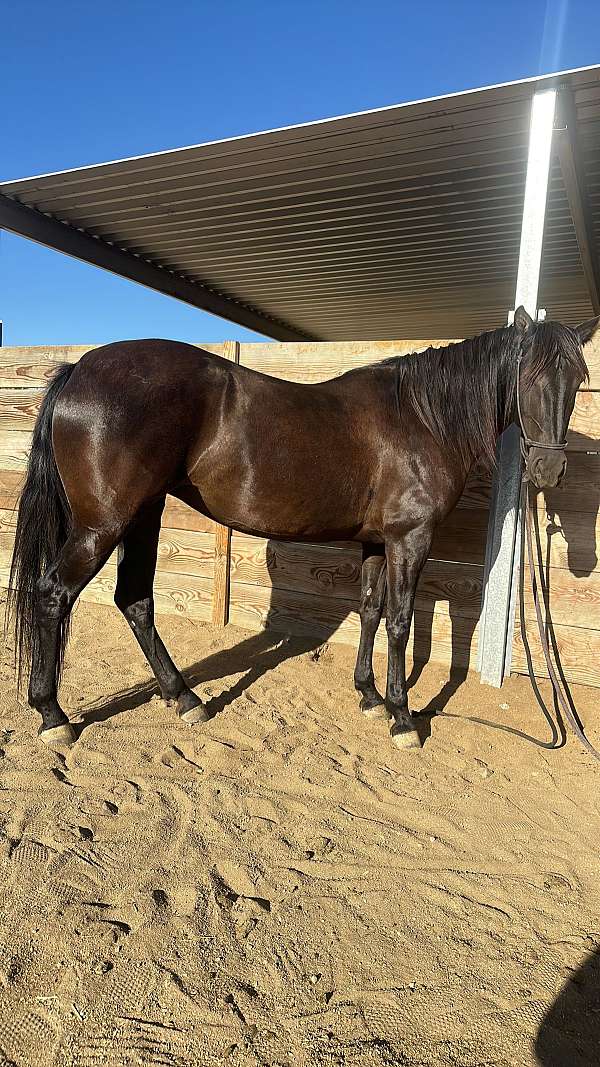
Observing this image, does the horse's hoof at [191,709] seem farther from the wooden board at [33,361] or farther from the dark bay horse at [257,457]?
the wooden board at [33,361]

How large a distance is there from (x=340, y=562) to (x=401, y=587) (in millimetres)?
1082

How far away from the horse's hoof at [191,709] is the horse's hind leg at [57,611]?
0.51 m

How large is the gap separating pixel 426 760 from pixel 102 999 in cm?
169

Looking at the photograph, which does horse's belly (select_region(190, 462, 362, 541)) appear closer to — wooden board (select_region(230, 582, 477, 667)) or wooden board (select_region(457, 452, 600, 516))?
wooden board (select_region(457, 452, 600, 516))

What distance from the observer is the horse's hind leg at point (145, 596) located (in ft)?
10.1

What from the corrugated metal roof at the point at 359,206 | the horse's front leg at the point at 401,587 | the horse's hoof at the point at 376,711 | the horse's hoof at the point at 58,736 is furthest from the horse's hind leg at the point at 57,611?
the corrugated metal roof at the point at 359,206

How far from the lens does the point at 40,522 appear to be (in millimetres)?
2754

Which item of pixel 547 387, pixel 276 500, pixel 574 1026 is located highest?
pixel 547 387

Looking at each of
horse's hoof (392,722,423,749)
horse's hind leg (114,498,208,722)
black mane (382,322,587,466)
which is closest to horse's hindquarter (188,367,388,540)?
black mane (382,322,587,466)

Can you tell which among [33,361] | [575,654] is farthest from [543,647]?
[33,361]

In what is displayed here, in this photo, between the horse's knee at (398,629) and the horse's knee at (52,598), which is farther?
the horse's knee at (398,629)

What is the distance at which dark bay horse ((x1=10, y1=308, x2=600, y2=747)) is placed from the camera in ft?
8.52

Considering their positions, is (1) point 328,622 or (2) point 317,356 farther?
(1) point 328,622

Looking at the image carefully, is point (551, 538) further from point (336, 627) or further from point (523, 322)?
point (336, 627)
